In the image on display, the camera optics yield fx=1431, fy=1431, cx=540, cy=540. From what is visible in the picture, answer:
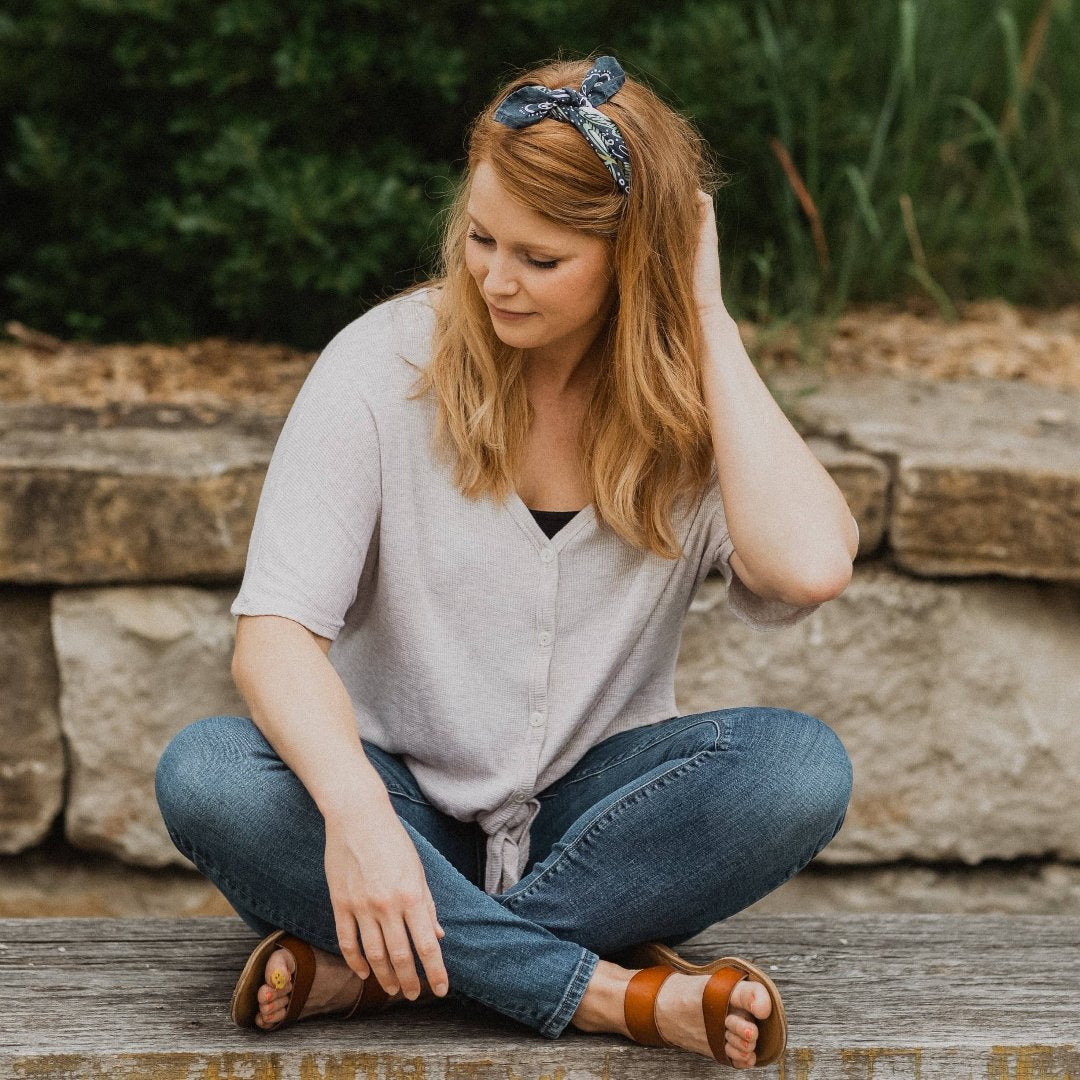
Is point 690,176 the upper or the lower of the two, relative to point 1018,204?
upper

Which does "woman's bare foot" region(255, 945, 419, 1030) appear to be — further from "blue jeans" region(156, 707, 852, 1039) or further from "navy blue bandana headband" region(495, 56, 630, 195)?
"navy blue bandana headband" region(495, 56, 630, 195)

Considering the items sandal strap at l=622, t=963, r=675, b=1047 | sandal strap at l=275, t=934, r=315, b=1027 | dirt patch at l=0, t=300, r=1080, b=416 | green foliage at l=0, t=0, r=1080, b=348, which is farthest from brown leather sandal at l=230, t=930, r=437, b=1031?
green foliage at l=0, t=0, r=1080, b=348

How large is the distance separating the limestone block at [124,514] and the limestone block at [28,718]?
10cm

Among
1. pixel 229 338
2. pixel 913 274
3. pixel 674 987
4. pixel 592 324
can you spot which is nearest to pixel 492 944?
pixel 674 987

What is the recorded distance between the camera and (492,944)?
1757 mm

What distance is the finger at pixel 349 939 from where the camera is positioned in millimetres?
1622

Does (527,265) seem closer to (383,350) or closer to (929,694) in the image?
(383,350)

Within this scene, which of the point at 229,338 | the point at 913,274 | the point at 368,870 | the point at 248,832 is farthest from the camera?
the point at 913,274

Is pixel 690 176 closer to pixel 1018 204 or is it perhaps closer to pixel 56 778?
pixel 56 778

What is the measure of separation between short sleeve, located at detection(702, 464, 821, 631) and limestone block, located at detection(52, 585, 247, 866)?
1.03 m

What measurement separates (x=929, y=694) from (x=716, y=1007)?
3.86 ft

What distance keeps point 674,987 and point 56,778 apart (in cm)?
139

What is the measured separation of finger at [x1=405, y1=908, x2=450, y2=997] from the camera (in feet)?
5.26

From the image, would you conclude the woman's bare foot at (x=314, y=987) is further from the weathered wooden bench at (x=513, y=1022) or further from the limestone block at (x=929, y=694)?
the limestone block at (x=929, y=694)
